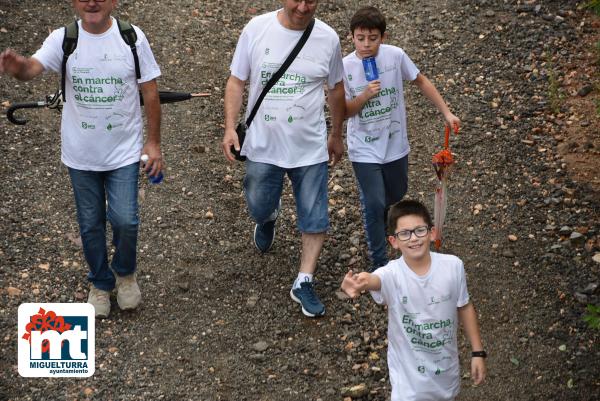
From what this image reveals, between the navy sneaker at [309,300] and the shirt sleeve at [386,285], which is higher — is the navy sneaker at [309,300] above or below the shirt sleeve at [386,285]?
below

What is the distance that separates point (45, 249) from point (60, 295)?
566 mm

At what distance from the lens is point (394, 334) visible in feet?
15.5

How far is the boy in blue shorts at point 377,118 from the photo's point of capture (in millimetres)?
6320

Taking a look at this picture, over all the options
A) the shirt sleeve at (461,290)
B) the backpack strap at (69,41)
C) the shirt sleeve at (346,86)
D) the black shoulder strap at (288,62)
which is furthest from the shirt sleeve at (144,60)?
the shirt sleeve at (461,290)

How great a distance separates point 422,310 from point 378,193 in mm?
1855

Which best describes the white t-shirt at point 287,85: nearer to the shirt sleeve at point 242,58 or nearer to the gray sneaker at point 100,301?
the shirt sleeve at point 242,58

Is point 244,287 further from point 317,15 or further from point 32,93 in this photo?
point 317,15

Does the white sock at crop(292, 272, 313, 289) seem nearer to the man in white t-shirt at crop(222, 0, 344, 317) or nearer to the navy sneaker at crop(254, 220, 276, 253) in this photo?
the man in white t-shirt at crop(222, 0, 344, 317)

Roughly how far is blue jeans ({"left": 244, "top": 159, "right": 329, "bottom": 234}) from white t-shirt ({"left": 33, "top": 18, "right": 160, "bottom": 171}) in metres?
0.76

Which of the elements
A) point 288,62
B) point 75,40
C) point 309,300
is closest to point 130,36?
point 75,40

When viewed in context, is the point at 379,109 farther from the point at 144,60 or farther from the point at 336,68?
the point at 144,60

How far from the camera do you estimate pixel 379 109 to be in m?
6.36

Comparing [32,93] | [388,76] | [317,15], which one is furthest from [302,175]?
[317,15]

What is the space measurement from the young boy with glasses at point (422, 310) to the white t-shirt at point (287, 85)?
1561 millimetres
